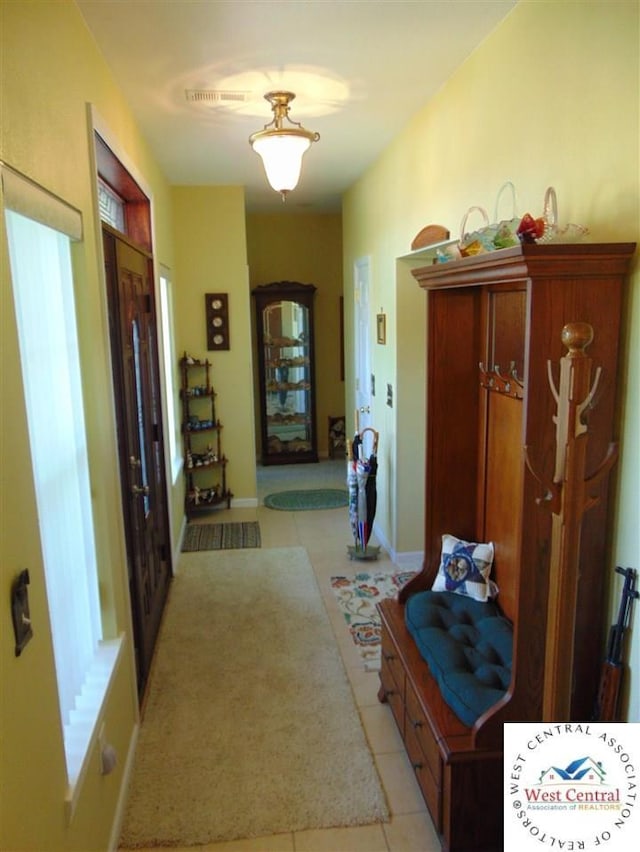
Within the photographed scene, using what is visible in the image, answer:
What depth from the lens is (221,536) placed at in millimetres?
4875

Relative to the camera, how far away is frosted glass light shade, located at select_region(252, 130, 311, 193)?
2699 mm

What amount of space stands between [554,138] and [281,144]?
3.96ft

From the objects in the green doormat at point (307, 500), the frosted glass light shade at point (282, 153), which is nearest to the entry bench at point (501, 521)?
the frosted glass light shade at point (282, 153)

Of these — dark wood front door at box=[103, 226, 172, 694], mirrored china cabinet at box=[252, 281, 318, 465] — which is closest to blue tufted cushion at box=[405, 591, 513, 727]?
dark wood front door at box=[103, 226, 172, 694]

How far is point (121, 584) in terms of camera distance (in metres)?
2.45

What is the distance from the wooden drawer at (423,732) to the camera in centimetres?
195

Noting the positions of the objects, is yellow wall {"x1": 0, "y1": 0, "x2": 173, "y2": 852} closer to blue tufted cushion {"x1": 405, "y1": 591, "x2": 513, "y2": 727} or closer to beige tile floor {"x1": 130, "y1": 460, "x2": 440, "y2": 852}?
beige tile floor {"x1": 130, "y1": 460, "x2": 440, "y2": 852}

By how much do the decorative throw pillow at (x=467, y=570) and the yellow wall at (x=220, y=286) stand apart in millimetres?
3174

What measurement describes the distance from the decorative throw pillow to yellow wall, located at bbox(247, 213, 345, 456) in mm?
4745

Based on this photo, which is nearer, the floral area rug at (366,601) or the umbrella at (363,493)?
the floral area rug at (366,601)

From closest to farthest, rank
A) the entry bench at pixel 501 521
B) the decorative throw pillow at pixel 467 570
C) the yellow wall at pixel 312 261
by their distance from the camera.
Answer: the entry bench at pixel 501 521 → the decorative throw pillow at pixel 467 570 → the yellow wall at pixel 312 261

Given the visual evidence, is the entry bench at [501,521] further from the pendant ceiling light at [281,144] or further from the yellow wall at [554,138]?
the pendant ceiling light at [281,144]

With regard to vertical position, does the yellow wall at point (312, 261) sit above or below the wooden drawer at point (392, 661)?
above

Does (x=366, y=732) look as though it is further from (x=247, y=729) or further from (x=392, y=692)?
(x=247, y=729)
